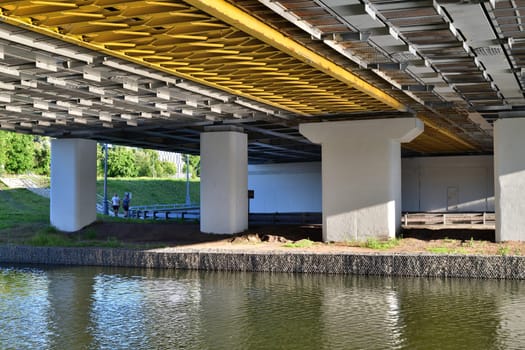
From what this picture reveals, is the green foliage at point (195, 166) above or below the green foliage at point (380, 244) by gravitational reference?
above

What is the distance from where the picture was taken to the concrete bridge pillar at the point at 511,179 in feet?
82.4

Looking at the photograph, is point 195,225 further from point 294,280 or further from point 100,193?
point 100,193

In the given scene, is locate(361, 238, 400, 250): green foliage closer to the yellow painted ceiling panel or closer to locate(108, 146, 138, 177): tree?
the yellow painted ceiling panel

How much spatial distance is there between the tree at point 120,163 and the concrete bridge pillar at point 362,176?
4922cm

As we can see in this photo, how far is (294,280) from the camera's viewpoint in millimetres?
19906

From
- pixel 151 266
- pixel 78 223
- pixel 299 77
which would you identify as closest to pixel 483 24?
pixel 299 77

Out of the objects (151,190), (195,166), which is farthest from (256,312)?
(195,166)

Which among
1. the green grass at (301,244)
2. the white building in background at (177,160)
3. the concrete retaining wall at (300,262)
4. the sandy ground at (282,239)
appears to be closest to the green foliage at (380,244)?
the sandy ground at (282,239)

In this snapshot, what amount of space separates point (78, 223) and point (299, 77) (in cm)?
1815

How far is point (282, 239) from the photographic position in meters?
27.2

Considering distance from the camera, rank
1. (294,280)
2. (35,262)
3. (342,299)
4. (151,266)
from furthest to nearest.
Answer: (35,262)
(151,266)
(294,280)
(342,299)

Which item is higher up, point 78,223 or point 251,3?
point 251,3

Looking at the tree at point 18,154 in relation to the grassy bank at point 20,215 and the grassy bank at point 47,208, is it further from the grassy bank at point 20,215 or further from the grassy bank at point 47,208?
the grassy bank at point 20,215

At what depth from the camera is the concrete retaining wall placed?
19.6 metres
